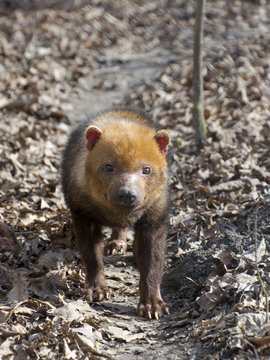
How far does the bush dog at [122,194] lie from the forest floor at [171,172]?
30 cm

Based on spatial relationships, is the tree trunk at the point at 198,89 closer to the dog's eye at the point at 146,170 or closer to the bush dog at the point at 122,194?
the bush dog at the point at 122,194

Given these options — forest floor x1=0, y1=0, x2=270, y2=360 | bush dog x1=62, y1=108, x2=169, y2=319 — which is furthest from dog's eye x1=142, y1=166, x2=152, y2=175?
forest floor x1=0, y1=0, x2=270, y2=360

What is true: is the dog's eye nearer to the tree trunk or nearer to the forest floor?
the forest floor

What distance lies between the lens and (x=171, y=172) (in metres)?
7.67

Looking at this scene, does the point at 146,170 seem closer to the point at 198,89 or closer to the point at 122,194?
the point at 122,194

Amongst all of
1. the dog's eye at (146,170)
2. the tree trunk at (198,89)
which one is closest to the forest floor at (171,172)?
the tree trunk at (198,89)

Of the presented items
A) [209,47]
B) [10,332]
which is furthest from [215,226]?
[209,47]

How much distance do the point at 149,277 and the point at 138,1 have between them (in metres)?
13.6

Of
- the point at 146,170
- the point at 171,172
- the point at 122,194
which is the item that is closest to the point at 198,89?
the point at 171,172

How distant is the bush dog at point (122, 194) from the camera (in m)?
5.80

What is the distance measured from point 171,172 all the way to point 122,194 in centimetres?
220

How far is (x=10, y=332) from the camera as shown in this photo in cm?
505

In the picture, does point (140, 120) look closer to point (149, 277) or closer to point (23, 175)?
point (149, 277)

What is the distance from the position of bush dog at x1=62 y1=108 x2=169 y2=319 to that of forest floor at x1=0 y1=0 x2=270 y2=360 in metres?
0.30
